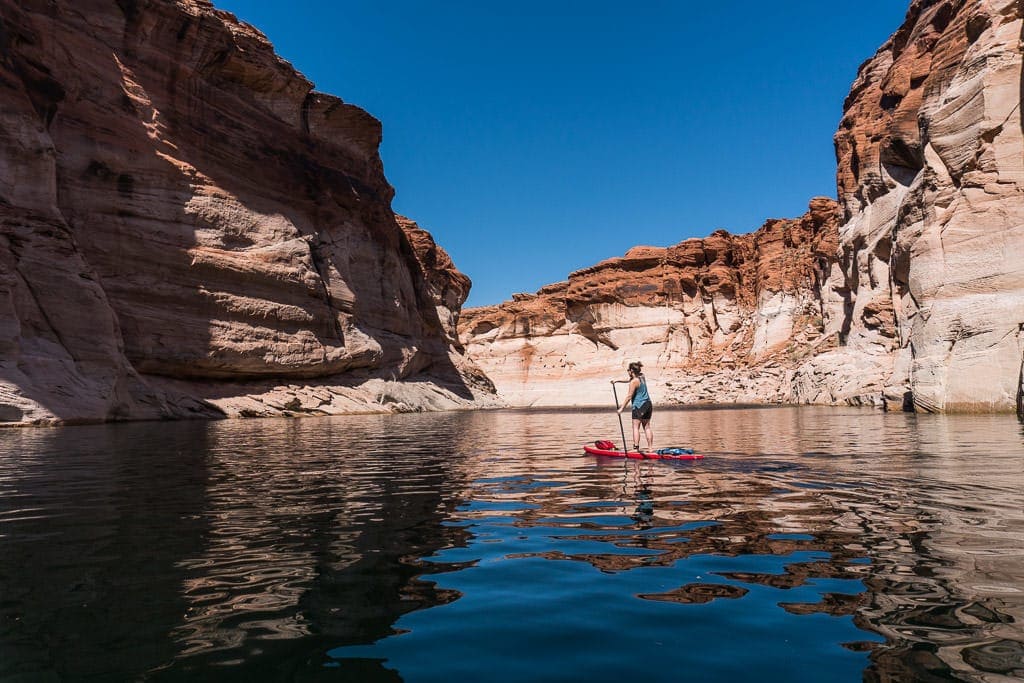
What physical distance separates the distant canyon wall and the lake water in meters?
19.7

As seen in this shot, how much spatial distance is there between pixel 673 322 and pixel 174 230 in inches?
3048

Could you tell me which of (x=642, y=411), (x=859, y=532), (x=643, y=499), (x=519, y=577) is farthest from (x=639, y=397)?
(x=519, y=577)

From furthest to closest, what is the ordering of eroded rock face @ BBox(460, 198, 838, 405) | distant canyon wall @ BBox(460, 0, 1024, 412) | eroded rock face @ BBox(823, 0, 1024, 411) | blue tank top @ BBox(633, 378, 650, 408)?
eroded rock face @ BBox(460, 198, 838, 405) < distant canyon wall @ BBox(460, 0, 1024, 412) < eroded rock face @ BBox(823, 0, 1024, 411) < blue tank top @ BBox(633, 378, 650, 408)

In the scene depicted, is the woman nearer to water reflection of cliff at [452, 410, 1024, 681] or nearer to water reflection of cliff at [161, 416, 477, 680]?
water reflection of cliff at [452, 410, 1024, 681]

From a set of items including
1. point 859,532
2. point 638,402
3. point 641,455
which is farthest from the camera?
point 638,402

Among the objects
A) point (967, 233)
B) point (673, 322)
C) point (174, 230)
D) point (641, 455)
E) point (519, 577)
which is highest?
point (673, 322)

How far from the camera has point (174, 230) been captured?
36.9 metres

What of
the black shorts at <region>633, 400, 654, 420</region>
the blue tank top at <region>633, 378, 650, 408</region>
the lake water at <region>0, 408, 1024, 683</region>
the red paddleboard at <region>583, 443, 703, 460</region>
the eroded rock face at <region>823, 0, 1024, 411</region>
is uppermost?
the eroded rock face at <region>823, 0, 1024, 411</region>

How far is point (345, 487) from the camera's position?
9430 mm

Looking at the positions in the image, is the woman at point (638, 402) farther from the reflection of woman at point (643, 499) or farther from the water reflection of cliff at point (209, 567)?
the water reflection of cliff at point (209, 567)

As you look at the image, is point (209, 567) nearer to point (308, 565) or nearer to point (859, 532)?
point (308, 565)

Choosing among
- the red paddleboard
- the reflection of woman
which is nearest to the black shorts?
the red paddleboard

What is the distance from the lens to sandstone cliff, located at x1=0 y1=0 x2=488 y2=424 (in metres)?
27.8

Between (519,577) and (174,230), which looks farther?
(174,230)
